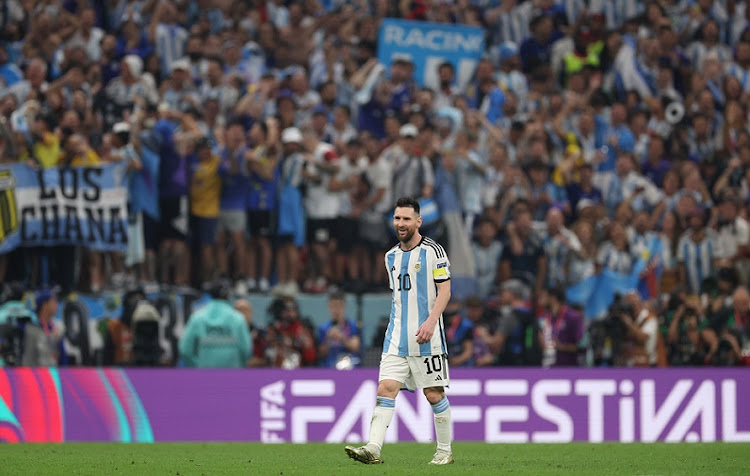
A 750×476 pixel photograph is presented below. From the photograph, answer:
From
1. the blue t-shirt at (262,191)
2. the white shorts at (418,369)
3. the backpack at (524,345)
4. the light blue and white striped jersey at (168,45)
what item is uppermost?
the light blue and white striped jersey at (168,45)

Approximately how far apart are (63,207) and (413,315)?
8.75 m

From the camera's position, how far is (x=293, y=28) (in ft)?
72.1

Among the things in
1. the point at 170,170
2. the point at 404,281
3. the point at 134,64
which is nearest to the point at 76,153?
the point at 170,170

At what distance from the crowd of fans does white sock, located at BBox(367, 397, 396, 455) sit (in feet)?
22.6

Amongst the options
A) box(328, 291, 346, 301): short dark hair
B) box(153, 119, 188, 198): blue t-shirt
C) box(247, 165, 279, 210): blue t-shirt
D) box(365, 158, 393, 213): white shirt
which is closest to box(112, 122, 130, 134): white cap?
box(153, 119, 188, 198): blue t-shirt

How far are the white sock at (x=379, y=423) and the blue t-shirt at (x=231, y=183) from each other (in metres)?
8.71

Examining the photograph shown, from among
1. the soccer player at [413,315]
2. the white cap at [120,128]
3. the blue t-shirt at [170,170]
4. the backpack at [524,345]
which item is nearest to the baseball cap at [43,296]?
the blue t-shirt at [170,170]

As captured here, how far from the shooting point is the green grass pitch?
389 inches

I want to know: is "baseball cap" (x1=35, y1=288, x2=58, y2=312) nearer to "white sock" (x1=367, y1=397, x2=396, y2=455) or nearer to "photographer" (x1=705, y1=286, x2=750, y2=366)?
"white sock" (x1=367, y1=397, x2=396, y2=455)

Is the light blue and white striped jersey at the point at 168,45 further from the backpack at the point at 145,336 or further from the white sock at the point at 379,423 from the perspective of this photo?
the white sock at the point at 379,423

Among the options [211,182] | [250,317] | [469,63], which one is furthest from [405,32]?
[250,317]

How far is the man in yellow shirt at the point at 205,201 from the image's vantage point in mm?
18156

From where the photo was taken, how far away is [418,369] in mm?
→ 10320

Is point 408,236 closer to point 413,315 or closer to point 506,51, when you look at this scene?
point 413,315
